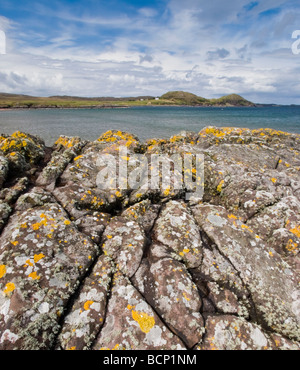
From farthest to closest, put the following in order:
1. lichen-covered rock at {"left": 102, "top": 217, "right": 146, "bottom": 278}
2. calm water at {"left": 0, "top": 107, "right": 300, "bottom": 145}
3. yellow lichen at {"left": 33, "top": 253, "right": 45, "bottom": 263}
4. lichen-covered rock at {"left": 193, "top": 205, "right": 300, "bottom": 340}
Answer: calm water at {"left": 0, "top": 107, "right": 300, "bottom": 145}
lichen-covered rock at {"left": 102, "top": 217, "right": 146, "bottom": 278}
lichen-covered rock at {"left": 193, "top": 205, "right": 300, "bottom": 340}
yellow lichen at {"left": 33, "top": 253, "right": 45, "bottom": 263}

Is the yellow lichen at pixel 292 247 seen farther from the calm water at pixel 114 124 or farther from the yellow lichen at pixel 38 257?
the calm water at pixel 114 124

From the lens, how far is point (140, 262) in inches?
248

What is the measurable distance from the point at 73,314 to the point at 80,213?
134 inches

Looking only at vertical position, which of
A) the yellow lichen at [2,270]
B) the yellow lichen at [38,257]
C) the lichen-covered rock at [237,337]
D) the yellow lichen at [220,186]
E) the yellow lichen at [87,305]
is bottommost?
the lichen-covered rock at [237,337]

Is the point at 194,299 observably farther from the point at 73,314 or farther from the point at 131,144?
the point at 131,144

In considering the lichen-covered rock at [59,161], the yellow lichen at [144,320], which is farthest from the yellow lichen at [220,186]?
the lichen-covered rock at [59,161]

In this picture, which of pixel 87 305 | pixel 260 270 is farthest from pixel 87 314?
pixel 260 270

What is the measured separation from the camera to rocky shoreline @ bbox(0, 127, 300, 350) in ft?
16.2

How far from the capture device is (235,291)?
20.2 feet

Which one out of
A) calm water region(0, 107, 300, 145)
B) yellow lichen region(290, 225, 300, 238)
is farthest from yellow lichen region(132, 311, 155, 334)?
calm water region(0, 107, 300, 145)

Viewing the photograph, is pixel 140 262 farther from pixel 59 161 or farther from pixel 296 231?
pixel 59 161

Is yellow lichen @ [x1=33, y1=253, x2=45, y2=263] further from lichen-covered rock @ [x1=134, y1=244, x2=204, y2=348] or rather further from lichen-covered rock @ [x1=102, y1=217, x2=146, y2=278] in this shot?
lichen-covered rock @ [x1=134, y1=244, x2=204, y2=348]

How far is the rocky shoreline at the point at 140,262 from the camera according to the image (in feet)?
16.2

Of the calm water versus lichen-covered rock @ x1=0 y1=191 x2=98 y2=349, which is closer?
lichen-covered rock @ x1=0 y1=191 x2=98 y2=349
